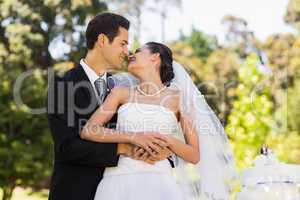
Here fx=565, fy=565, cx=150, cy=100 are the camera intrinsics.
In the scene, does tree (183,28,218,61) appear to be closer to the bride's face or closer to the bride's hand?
the bride's face

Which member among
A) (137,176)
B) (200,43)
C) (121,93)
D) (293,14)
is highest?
(293,14)

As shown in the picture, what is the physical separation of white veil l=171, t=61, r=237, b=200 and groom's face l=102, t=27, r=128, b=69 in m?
0.40

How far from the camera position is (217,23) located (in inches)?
854

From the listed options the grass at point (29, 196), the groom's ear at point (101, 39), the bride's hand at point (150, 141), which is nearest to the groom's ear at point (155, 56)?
the groom's ear at point (101, 39)

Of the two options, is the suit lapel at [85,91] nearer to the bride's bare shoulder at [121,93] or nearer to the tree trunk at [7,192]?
the bride's bare shoulder at [121,93]

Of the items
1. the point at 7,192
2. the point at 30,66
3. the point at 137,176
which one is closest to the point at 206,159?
the point at 137,176

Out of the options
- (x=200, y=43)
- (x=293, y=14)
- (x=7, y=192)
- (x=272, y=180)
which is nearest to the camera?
(x=272, y=180)

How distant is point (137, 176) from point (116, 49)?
2.31ft

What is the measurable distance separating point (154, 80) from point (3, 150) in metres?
10.5

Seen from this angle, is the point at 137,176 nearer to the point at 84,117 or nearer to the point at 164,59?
the point at 84,117

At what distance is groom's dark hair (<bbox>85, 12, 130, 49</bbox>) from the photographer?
3061mm

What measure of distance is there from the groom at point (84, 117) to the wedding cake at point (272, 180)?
780 millimetres

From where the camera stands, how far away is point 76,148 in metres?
2.69

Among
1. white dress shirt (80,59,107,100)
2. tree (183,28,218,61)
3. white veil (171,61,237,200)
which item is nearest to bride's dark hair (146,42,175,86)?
white veil (171,61,237,200)
